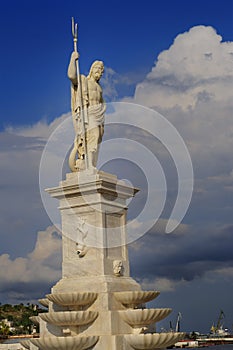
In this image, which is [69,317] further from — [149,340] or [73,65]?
[73,65]

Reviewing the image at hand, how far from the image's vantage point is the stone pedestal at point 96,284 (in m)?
14.7

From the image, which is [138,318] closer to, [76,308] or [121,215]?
[76,308]

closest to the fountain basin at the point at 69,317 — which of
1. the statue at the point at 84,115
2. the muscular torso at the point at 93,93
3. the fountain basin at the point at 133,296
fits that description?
the fountain basin at the point at 133,296

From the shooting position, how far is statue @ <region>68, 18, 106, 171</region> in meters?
16.7

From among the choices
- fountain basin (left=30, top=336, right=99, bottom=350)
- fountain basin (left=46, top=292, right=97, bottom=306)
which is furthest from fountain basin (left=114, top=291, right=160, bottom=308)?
fountain basin (left=30, top=336, right=99, bottom=350)

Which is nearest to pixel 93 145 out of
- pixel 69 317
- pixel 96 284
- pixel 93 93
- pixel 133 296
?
pixel 93 93

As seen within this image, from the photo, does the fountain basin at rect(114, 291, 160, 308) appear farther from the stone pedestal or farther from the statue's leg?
the statue's leg

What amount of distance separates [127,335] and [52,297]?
187 centimetres

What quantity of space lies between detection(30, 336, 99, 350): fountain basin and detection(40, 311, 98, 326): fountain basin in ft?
1.42

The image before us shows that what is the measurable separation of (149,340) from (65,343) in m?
1.82

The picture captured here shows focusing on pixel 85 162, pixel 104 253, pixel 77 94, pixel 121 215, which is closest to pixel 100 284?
pixel 104 253

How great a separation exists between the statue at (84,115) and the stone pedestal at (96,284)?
0.66 m

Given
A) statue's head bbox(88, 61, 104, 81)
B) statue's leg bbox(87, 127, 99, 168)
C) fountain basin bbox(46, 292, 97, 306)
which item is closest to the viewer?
fountain basin bbox(46, 292, 97, 306)

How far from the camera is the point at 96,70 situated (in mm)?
17250
